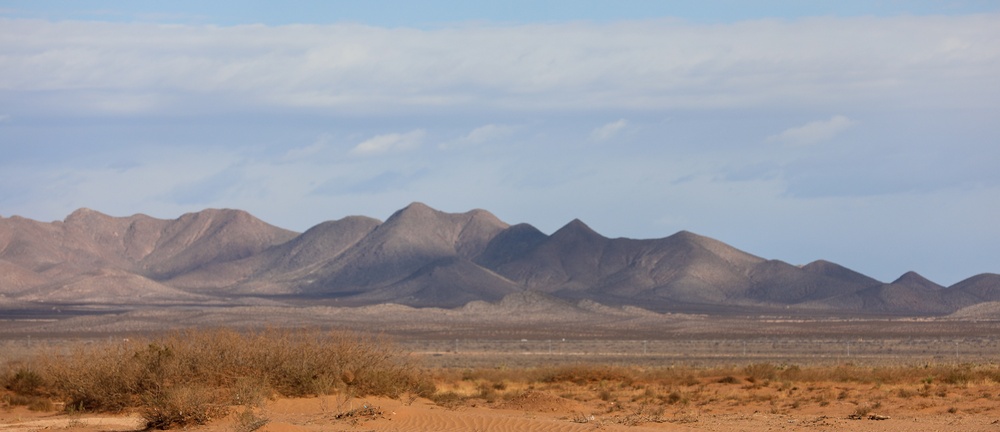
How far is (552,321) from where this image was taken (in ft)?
398

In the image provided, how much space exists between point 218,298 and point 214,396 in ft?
457

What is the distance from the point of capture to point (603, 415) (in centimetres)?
2839

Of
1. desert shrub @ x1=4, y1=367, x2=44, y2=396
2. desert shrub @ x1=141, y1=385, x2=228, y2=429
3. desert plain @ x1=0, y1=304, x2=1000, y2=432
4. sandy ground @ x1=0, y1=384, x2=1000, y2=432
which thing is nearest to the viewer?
desert shrub @ x1=141, y1=385, x2=228, y2=429

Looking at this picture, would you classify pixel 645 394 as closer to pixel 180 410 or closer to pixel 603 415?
pixel 603 415

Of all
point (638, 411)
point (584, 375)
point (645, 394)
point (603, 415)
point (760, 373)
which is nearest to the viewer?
point (603, 415)

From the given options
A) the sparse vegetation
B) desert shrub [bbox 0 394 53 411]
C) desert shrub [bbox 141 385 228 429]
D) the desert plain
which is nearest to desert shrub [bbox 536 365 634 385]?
the desert plain

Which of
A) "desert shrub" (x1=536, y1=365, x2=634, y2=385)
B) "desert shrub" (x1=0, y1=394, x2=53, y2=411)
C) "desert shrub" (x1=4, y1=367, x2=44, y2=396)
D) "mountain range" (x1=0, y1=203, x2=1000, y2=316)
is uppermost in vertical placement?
"mountain range" (x1=0, y1=203, x2=1000, y2=316)

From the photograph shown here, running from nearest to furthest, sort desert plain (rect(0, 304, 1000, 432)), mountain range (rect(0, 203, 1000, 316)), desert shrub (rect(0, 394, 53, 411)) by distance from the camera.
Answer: desert plain (rect(0, 304, 1000, 432)) → desert shrub (rect(0, 394, 53, 411)) → mountain range (rect(0, 203, 1000, 316))

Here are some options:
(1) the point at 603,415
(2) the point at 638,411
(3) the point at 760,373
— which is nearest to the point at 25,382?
(1) the point at 603,415

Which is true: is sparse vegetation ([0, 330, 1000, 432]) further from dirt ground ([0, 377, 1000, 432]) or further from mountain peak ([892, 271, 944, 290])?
mountain peak ([892, 271, 944, 290])

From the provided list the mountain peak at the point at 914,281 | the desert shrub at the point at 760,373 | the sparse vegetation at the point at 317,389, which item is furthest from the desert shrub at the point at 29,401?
the mountain peak at the point at 914,281

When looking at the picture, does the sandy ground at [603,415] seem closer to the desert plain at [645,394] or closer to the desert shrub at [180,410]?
the desert plain at [645,394]

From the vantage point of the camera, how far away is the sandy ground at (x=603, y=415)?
24.3 meters

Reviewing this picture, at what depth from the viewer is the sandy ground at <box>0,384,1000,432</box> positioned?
2430 centimetres
